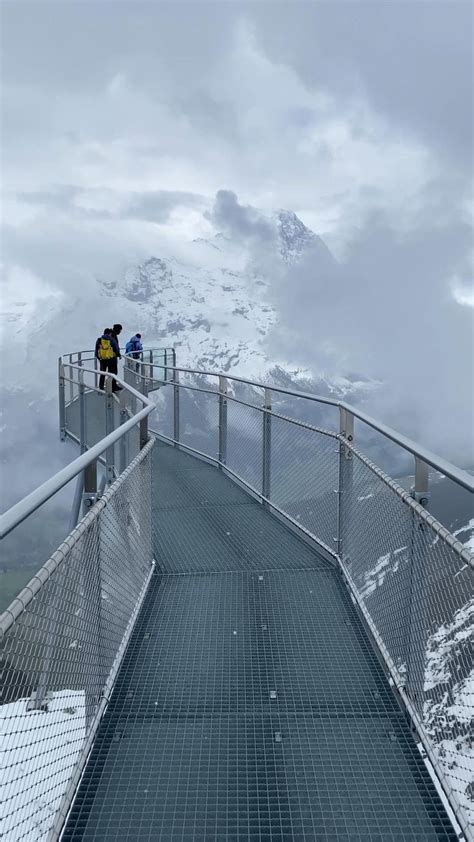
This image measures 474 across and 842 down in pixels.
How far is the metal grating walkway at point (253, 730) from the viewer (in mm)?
2389

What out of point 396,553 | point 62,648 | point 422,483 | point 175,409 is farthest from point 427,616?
point 175,409

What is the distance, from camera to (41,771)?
2.19 meters

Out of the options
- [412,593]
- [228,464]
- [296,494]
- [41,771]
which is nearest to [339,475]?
[296,494]

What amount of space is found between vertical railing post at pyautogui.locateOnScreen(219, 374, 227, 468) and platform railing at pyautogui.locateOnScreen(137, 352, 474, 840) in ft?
3.34

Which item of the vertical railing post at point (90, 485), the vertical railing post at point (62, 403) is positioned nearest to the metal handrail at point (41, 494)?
the vertical railing post at point (90, 485)

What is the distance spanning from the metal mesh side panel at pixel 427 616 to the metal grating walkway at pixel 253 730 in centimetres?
15

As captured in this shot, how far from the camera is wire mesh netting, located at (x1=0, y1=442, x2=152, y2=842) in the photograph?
189 cm

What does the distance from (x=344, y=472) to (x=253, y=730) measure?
212 cm

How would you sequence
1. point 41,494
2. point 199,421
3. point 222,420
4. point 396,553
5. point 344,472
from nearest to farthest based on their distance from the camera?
point 41,494, point 396,553, point 344,472, point 222,420, point 199,421

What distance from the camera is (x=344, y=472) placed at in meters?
4.59

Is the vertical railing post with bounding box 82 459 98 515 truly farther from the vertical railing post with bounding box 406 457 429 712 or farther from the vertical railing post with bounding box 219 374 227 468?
the vertical railing post with bounding box 219 374 227 468

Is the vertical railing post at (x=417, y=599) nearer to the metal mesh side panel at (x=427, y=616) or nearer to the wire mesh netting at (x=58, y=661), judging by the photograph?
the metal mesh side panel at (x=427, y=616)

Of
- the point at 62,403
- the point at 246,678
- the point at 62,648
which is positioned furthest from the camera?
the point at 62,403

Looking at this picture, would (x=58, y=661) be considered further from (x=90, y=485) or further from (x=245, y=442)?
(x=245, y=442)
